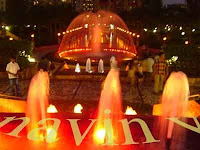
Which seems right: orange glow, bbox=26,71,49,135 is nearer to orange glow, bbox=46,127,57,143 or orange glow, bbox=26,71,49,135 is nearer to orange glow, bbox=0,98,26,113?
orange glow, bbox=0,98,26,113

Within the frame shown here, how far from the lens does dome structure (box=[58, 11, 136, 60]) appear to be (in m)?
20.2

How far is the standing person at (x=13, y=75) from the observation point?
12586mm

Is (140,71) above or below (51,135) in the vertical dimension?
above

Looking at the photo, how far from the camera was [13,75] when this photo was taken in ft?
41.6

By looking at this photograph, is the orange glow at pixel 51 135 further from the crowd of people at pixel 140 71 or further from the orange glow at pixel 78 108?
the crowd of people at pixel 140 71

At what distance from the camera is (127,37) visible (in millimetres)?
→ 22250

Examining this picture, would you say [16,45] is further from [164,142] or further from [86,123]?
[164,142]

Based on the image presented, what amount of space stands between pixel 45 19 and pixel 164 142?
87.0 feet

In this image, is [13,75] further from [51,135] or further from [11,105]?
[51,135]

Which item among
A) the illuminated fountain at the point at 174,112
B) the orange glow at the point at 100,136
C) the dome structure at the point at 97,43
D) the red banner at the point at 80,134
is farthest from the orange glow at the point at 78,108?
the dome structure at the point at 97,43

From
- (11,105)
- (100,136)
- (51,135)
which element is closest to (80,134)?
(100,136)

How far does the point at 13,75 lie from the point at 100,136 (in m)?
6.89

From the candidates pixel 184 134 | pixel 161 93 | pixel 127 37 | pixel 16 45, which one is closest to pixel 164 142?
pixel 184 134

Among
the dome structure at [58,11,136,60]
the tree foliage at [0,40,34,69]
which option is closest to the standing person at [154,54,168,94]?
the dome structure at [58,11,136,60]
